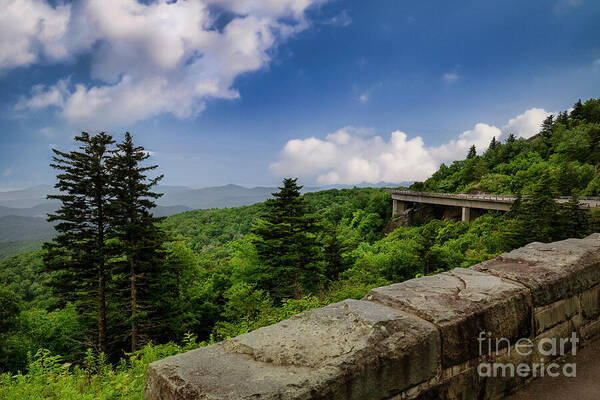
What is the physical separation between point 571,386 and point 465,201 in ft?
158

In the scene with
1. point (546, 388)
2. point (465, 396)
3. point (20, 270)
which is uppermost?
point (465, 396)

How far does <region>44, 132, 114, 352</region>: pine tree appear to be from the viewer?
16125 millimetres

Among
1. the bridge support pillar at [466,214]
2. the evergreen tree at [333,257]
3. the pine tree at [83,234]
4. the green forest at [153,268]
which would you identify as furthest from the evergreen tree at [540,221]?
the pine tree at [83,234]

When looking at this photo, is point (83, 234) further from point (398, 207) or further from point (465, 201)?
point (398, 207)

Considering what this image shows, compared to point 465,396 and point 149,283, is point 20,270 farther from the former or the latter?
point 465,396

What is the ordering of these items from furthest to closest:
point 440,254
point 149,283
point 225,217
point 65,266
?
point 225,217, point 440,254, point 149,283, point 65,266

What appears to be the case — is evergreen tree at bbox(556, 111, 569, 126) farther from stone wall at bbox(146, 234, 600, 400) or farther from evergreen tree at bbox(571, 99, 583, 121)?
stone wall at bbox(146, 234, 600, 400)

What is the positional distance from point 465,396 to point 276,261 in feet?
55.3

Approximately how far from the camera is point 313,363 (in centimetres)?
167

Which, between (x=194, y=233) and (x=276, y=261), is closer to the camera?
(x=276, y=261)

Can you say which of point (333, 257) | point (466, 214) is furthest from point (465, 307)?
point (466, 214)

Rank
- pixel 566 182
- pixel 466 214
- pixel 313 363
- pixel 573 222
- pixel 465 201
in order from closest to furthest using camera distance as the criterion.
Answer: pixel 313 363 < pixel 573 222 < pixel 566 182 < pixel 466 214 < pixel 465 201

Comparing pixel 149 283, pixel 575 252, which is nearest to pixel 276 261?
pixel 149 283

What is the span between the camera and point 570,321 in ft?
9.25
